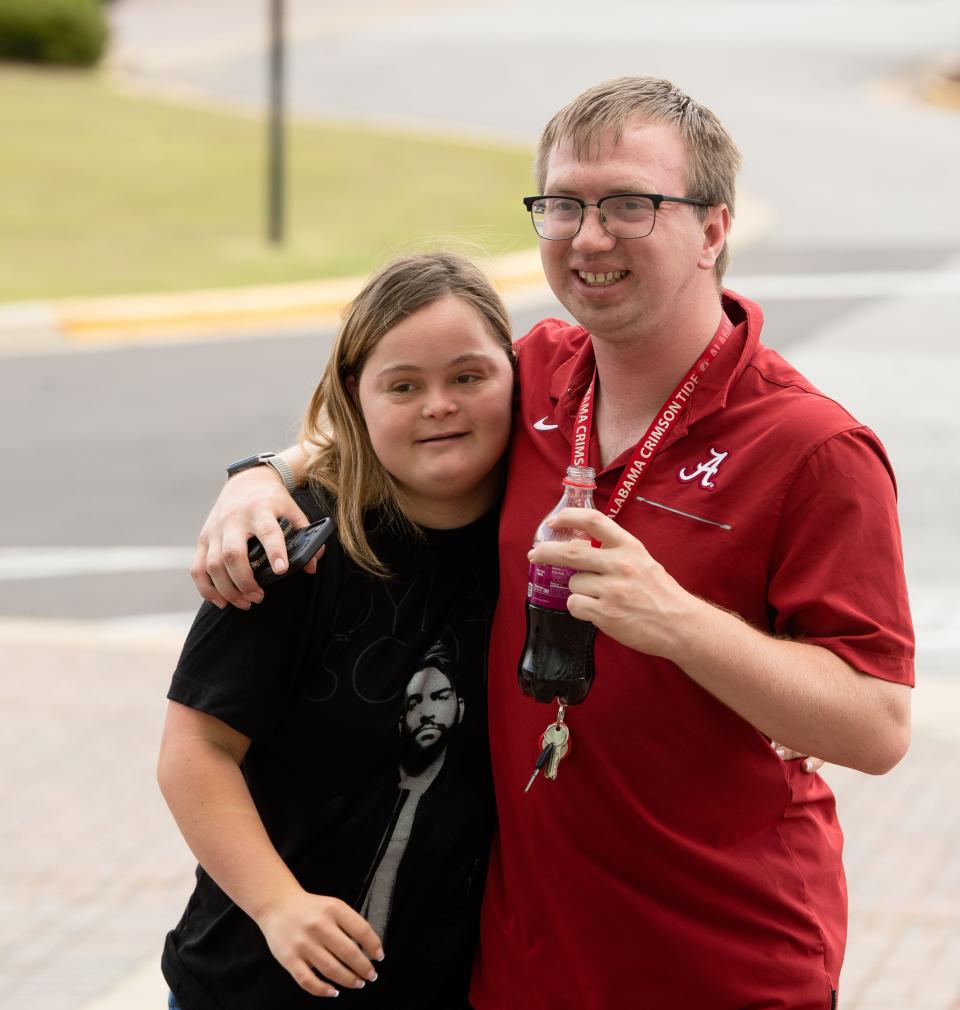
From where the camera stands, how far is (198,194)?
67.3 feet

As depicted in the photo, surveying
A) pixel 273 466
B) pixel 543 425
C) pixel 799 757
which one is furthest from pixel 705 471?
pixel 273 466

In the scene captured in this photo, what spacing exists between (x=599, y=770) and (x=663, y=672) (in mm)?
204

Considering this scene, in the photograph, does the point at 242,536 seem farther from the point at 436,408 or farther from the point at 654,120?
the point at 654,120

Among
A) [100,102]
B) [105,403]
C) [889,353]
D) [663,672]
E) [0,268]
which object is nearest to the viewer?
[663,672]

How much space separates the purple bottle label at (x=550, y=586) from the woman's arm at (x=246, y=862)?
23.9 inches

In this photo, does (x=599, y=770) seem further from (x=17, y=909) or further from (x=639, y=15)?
(x=639, y=15)

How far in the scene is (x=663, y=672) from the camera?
9.25 feet

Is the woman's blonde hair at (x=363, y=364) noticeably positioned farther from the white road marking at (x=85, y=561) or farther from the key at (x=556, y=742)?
the white road marking at (x=85, y=561)

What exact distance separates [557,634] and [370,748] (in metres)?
0.45

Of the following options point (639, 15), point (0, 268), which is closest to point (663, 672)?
point (0, 268)

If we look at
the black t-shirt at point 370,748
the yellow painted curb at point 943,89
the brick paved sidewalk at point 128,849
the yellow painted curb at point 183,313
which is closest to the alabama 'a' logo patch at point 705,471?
the black t-shirt at point 370,748

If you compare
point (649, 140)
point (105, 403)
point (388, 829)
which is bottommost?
point (105, 403)

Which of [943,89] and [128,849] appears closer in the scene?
[128,849]

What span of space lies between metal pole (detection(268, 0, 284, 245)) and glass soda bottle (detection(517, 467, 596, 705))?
47.9 feet
